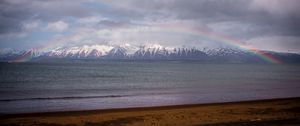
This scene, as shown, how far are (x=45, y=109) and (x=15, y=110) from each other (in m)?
1.99

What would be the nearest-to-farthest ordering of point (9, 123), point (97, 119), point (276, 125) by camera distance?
point (276, 125) < point (9, 123) < point (97, 119)

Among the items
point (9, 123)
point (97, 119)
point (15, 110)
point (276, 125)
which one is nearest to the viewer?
point (276, 125)

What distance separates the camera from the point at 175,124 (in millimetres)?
15703

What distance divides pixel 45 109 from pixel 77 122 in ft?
26.0

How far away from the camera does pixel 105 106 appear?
26266 mm

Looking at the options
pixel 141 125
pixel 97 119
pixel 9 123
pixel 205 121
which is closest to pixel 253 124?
pixel 205 121

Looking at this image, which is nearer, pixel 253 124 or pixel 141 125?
pixel 253 124

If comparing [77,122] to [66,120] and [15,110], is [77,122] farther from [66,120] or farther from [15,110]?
[15,110]

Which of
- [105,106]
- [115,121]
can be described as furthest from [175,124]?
[105,106]

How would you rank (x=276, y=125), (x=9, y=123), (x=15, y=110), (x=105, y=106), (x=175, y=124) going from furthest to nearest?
(x=105, y=106)
(x=15, y=110)
(x=9, y=123)
(x=175, y=124)
(x=276, y=125)

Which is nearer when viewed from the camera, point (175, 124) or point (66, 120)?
point (175, 124)

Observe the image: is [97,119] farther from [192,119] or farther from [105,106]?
[105,106]

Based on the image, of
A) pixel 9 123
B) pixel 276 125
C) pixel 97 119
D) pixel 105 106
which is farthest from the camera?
pixel 105 106

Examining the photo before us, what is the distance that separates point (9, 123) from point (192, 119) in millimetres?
9280
